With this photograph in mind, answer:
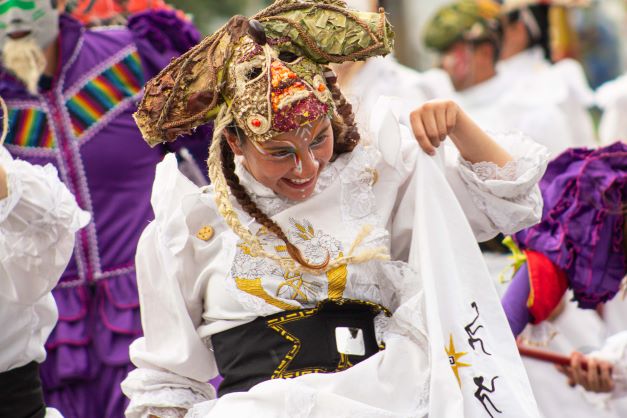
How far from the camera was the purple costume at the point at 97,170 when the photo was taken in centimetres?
454

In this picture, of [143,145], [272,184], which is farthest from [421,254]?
[143,145]

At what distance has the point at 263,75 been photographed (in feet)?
10.3

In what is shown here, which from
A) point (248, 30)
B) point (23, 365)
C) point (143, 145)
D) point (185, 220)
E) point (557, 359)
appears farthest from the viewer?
point (143, 145)

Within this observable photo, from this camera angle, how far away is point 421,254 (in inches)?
131

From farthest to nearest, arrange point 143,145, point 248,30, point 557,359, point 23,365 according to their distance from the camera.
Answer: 1. point 143,145
2. point 557,359
3. point 23,365
4. point 248,30

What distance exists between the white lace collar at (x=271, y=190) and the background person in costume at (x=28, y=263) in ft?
1.63

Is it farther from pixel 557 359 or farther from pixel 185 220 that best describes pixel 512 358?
pixel 557 359

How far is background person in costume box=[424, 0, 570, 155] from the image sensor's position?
798 centimetres

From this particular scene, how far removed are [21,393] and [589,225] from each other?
1.83 m

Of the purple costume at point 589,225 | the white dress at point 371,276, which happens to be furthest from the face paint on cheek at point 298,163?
the purple costume at point 589,225

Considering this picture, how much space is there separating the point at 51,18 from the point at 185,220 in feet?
5.15

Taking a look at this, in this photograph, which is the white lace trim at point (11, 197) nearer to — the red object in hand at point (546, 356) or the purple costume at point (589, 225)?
the purple costume at point (589, 225)

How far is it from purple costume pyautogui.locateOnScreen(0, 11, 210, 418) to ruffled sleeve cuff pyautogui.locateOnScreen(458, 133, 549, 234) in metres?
1.62

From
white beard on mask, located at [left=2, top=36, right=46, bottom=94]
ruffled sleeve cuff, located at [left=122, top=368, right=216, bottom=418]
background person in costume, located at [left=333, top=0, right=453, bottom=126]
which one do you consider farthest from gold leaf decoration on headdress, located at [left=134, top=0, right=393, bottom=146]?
background person in costume, located at [left=333, top=0, right=453, bottom=126]
